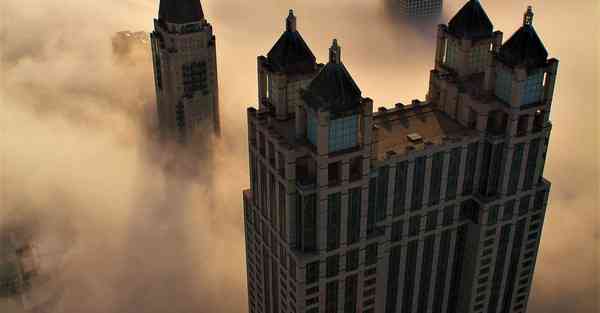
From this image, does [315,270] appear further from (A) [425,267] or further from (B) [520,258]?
(B) [520,258]

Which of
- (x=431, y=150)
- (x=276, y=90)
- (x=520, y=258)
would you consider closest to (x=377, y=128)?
(x=431, y=150)

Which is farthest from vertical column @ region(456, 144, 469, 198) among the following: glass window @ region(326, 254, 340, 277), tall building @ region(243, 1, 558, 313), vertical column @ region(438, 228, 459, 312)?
glass window @ region(326, 254, 340, 277)

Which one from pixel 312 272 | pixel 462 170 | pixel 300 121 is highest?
pixel 300 121

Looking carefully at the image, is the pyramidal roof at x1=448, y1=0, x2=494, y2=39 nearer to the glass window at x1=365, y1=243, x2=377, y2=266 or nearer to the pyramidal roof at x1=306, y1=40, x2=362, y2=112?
the pyramidal roof at x1=306, y1=40, x2=362, y2=112

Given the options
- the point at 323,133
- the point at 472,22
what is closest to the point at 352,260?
the point at 323,133

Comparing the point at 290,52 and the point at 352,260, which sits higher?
the point at 290,52

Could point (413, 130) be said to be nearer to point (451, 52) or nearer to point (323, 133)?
point (451, 52)

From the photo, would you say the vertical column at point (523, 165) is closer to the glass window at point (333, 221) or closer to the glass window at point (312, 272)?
the glass window at point (333, 221)
